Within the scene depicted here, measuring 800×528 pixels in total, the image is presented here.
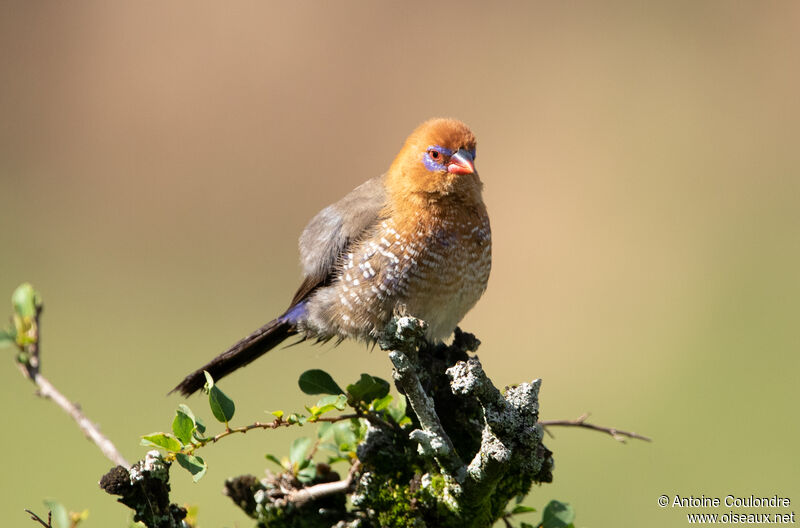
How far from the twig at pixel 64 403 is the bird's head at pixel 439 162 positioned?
5.79 ft

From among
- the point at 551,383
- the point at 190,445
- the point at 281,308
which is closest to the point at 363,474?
the point at 190,445

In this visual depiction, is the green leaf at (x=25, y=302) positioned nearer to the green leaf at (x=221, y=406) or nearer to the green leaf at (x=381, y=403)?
the green leaf at (x=221, y=406)

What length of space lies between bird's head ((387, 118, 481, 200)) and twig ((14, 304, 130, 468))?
1.76 meters

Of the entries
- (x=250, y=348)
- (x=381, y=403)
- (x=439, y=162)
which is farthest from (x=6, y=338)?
(x=439, y=162)

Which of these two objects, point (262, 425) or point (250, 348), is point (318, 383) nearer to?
point (262, 425)

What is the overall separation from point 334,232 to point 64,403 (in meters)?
1.71

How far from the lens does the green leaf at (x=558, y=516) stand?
2658 mm

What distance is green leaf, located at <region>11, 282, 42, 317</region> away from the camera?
9.42 feet

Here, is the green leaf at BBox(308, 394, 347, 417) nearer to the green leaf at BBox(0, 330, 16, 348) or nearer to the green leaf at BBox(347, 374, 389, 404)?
the green leaf at BBox(347, 374, 389, 404)

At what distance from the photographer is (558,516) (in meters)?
2.67

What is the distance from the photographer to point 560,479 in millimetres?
7480

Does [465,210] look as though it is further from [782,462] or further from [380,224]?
[782,462]

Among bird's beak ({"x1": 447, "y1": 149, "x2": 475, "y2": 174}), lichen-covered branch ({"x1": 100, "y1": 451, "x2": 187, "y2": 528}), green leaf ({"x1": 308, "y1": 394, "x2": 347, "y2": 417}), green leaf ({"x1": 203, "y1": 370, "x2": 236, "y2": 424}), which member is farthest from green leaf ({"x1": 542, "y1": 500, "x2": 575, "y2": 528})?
bird's beak ({"x1": 447, "y1": 149, "x2": 475, "y2": 174})

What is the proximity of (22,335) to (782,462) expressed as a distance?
5.97 meters
